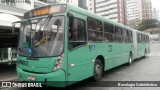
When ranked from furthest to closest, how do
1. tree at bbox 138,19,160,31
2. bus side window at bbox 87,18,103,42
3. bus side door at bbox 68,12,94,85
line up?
tree at bbox 138,19,160,31 → bus side window at bbox 87,18,103,42 → bus side door at bbox 68,12,94,85

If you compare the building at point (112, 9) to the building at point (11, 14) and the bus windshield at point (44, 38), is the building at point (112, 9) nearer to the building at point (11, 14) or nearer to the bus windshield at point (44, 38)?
the building at point (11, 14)

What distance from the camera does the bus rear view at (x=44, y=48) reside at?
5.90m

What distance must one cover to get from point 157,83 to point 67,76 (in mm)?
4145

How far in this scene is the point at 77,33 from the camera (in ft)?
22.2

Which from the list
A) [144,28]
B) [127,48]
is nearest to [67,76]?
[127,48]

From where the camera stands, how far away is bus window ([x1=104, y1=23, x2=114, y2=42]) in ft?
30.6

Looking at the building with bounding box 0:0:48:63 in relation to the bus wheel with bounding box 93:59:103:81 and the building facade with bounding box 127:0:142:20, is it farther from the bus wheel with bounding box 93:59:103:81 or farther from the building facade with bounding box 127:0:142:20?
the building facade with bounding box 127:0:142:20

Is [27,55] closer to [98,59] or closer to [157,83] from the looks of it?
[98,59]

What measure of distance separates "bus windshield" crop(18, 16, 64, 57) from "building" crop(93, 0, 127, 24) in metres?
101

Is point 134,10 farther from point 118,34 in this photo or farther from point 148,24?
point 118,34

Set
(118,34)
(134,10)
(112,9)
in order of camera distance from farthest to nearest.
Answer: (134,10), (112,9), (118,34)

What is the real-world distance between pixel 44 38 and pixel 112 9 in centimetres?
10473

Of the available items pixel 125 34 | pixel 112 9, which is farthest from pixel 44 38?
pixel 112 9

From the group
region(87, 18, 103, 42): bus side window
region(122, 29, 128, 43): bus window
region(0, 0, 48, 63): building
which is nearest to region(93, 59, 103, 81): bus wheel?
region(87, 18, 103, 42): bus side window
